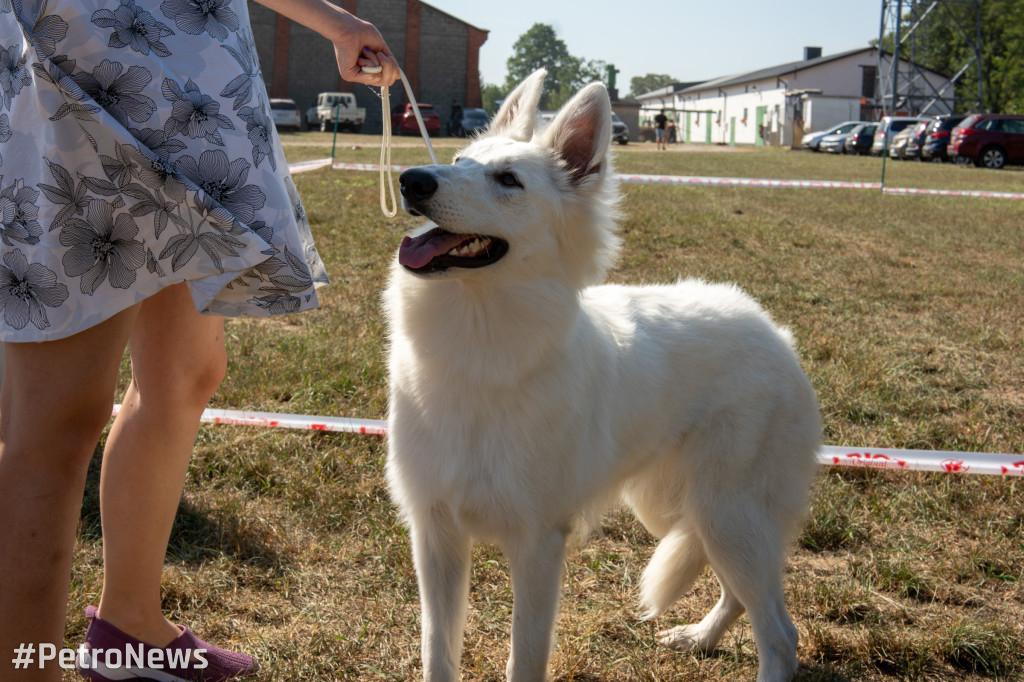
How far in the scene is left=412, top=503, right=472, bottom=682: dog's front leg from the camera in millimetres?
2332

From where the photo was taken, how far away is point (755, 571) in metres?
2.62

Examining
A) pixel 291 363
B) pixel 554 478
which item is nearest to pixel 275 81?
pixel 291 363

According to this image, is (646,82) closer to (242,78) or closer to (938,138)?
(938,138)

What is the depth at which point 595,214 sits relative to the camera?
2588 millimetres

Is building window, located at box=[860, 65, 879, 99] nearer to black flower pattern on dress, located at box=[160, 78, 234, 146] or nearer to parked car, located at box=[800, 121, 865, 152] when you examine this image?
parked car, located at box=[800, 121, 865, 152]

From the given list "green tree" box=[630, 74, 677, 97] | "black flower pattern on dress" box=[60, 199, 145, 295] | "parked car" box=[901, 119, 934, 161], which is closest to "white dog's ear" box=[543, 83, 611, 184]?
"black flower pattern on dress" box=[60, 199, 145, 295]

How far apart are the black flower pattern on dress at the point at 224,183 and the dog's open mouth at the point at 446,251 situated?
21.0 inches

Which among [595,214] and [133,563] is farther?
[595,214]

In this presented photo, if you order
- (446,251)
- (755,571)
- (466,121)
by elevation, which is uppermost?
(466,121)

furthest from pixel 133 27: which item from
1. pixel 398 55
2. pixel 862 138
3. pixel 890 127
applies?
pixel 398 55

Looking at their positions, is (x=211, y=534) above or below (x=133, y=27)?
below

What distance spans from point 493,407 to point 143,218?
1.03m

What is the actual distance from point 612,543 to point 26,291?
8.11ft

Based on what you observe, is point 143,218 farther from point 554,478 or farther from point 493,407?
point 554,478
